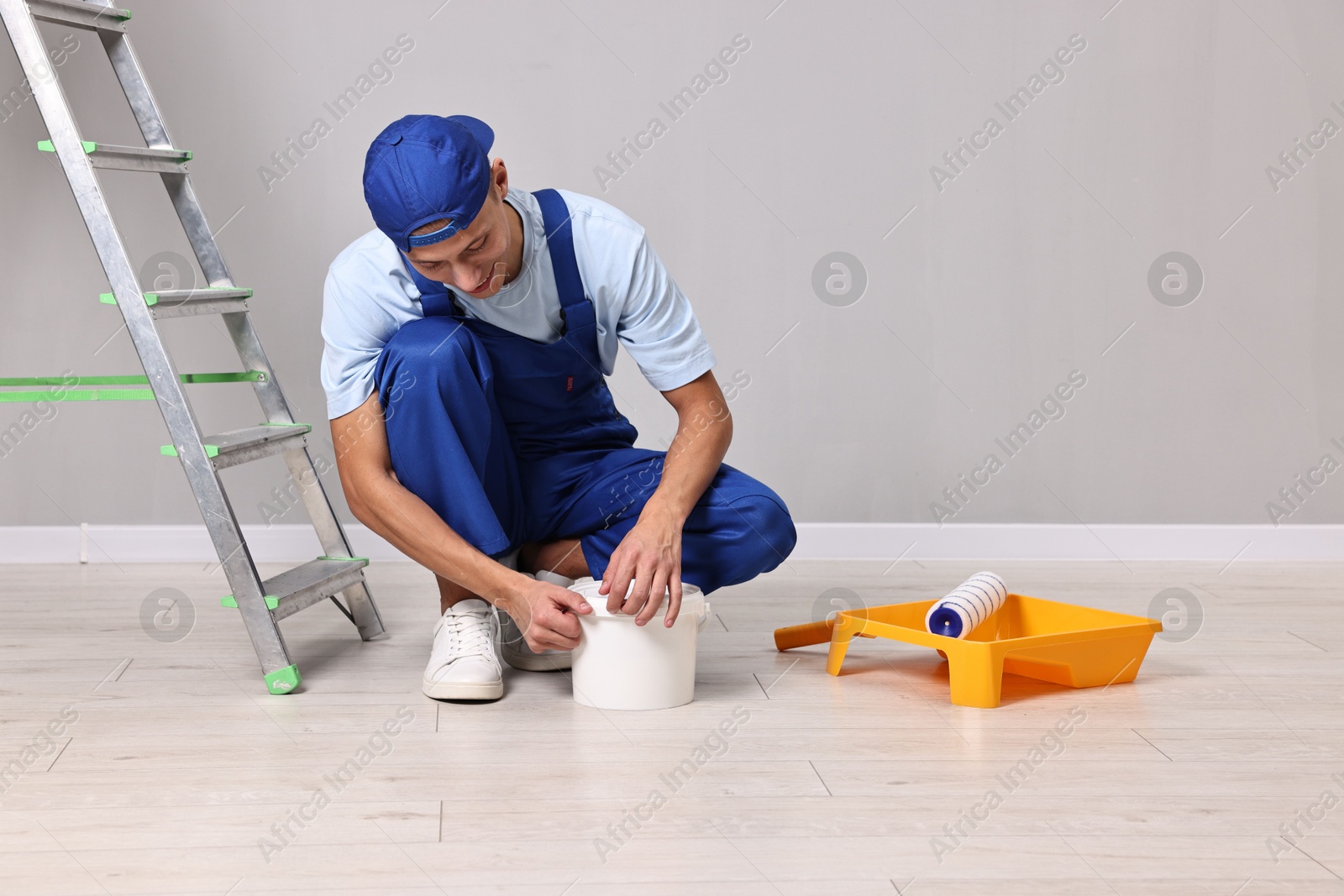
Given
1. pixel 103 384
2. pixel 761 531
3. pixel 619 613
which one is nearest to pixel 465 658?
pixel 619 613

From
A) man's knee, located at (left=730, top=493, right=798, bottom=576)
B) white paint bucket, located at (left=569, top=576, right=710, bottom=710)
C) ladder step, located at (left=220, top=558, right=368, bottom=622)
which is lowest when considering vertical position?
white paint bucket, located at (left=569, top=576, right=710, bottom=710)

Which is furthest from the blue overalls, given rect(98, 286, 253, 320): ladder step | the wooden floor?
rect(98, 286, 253, 320): ladder step

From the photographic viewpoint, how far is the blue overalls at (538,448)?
1.78 meters

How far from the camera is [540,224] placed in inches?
72.2

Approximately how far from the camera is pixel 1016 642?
170 cm

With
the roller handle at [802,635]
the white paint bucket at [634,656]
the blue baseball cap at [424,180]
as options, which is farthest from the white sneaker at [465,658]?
the blue baseball cap at [424,180]

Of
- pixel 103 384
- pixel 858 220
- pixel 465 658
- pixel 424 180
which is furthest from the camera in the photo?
pixel 858 220

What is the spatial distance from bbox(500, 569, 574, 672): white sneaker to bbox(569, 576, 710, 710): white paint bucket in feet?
0.72

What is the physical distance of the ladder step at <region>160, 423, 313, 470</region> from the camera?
1.81 m

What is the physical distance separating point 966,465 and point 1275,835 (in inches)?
69.5

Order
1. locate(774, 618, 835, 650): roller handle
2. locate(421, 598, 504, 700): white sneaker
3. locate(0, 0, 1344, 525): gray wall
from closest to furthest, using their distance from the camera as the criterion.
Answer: locate(421, 598, 504, 700): white sneaker < locate(774, 618, 835, 650): roller handle < locate(0, 0, 1344, 525): gray wall

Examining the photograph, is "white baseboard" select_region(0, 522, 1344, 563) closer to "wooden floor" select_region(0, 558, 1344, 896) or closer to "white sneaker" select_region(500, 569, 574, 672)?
"wooden floor" select_region(0, 558, 1344, 896)

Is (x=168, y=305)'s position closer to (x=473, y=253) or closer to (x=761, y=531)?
(x=473, y=253)

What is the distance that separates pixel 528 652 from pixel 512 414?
1.35 ft
